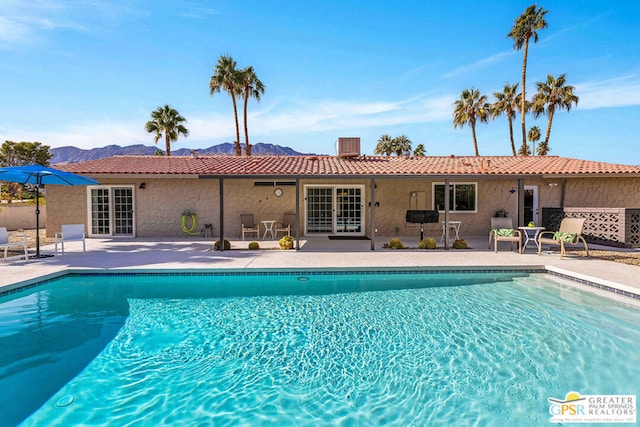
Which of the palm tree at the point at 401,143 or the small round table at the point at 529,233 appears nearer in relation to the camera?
the small round table at the point at 529,233

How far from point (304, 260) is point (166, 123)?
25795 mm

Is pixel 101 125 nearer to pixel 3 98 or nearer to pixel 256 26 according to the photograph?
pixel 3 98

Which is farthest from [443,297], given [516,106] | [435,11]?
[516,106]

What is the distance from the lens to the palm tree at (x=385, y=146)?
4288 centimetres

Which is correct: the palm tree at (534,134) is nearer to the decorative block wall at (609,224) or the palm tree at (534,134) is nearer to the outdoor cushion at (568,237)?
the decorative block wall at (609,224)

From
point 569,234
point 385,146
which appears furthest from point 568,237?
point 385,146

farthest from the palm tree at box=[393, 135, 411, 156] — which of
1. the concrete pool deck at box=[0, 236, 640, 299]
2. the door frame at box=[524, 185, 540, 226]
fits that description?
the concrete pool deck at box=[0, 236, 640, 299]

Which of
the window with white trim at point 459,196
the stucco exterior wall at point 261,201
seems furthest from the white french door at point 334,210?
the window with white trim at point 459,196

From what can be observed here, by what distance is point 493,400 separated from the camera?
333 centimetres

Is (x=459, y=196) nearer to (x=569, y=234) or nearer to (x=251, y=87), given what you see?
(x=569, y=234)

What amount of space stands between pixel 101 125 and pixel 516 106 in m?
31.9

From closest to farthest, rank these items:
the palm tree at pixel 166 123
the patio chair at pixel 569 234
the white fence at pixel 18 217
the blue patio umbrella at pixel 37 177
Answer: the patio chair at pixel 569 234 → the blue patio umbrella at pixel 37 177 → the white fence at pixel 18 217 → the palm tree at pixel 166 123

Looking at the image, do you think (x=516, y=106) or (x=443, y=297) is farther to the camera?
(x=516, y=106)

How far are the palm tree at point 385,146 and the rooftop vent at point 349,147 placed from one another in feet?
94.9
